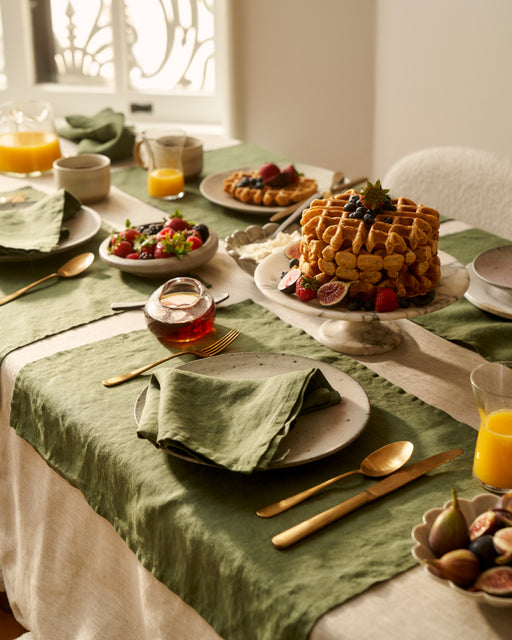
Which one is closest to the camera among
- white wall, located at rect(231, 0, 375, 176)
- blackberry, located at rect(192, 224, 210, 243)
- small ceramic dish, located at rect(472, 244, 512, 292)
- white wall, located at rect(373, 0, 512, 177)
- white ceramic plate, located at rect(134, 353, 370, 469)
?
white ceramic plate, located at rect(134, 353, 370, 469)

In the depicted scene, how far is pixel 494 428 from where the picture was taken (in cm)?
91

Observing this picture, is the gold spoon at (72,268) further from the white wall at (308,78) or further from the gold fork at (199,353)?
the white wall at (308,78)

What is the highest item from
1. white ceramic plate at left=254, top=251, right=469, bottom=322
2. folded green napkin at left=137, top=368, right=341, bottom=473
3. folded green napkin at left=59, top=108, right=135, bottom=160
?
folded green napkin at left=59, top=108, right=135, bottom=160

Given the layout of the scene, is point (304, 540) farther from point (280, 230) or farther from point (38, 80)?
point (38, 80)

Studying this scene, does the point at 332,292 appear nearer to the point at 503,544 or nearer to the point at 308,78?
the point at 503,544

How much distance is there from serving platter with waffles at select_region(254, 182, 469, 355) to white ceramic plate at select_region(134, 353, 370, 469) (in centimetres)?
9

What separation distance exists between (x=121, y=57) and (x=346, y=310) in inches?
96.1

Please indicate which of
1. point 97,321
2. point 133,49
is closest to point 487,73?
point 133,49

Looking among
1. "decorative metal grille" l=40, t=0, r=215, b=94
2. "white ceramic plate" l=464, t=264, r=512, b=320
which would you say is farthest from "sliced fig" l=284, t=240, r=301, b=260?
"decorative metal grille" l=40, t=0, r=215, b=94

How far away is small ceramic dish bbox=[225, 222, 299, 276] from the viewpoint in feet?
4.86

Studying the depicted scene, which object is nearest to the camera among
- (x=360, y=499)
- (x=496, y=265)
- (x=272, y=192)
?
(x=360, y=499)

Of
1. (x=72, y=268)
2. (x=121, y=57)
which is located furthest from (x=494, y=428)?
(x=121, y=57)

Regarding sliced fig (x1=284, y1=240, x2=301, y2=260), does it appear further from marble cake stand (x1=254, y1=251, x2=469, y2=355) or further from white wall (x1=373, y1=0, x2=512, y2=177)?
white wall (x1=373, y1=0, x2=512, y2=177)

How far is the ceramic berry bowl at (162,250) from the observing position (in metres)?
1.50
